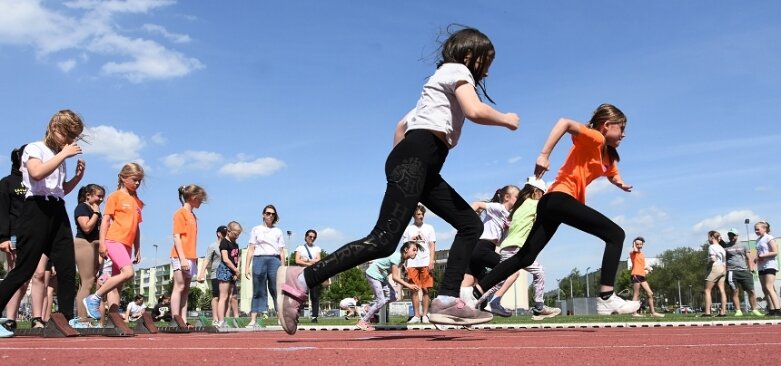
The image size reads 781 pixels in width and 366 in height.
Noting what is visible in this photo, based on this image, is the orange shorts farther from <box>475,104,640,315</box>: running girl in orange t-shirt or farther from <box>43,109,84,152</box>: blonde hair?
<box>43,109,84,152</box>: blonde hair

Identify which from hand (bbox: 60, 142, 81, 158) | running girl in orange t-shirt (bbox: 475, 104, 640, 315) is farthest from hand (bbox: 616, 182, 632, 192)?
hand (bbox: 60, 142, 81, 158)

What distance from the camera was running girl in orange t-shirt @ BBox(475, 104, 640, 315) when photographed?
6.18 metres

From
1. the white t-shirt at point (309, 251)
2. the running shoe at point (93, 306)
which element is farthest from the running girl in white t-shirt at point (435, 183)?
the white t-shirt at point (309, 251)

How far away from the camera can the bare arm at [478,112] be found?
170 inches

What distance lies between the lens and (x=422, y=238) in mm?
12562

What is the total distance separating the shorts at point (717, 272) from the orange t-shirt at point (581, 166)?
10.5m

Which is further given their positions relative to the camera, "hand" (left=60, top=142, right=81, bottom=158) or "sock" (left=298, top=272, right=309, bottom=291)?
"hand" (left=60, top=142, right=81, bottom=158)

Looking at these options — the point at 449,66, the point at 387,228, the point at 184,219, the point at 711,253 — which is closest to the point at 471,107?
the point at 449,66

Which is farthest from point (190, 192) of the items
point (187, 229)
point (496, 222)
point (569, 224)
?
point (569, 224)

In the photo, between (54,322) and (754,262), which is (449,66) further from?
(754,262)

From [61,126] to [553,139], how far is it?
173 inches

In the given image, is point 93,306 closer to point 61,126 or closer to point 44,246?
point 44,246

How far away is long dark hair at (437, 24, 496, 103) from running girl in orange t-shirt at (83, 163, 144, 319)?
445 cm

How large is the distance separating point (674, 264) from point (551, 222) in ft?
415
